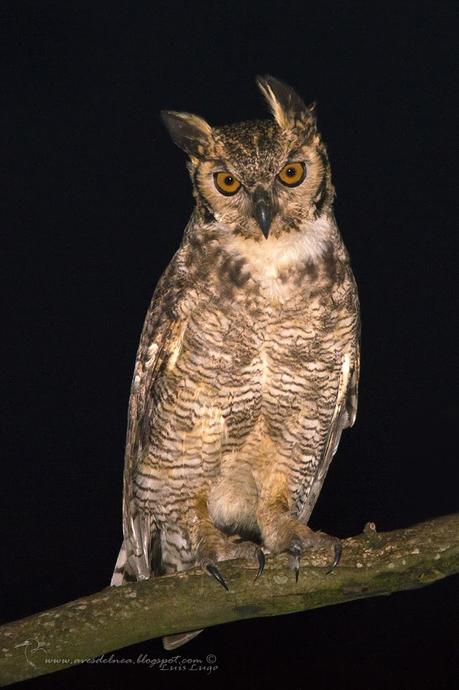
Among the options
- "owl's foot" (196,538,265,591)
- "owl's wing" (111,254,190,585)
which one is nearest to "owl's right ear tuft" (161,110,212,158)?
"owl's wing" (111,254,190,585)

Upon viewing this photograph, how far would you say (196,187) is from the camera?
1.98 metres

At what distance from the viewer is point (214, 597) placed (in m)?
1.75

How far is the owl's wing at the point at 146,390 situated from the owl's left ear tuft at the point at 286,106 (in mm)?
400

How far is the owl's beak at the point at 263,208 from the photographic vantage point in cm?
183

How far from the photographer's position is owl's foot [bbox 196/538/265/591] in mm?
1762

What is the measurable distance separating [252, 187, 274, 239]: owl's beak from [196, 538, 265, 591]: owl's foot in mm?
652

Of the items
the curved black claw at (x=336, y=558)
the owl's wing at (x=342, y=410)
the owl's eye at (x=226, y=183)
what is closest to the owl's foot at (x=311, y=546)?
the curved black claw at (x=336, y=558)

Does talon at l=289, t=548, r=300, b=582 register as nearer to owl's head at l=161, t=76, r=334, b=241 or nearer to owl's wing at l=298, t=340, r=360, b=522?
owl's wing at l=298, t=340, r=360, b=522

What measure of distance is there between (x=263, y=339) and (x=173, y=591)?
1.86 ft

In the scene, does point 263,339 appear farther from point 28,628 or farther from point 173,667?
point 173,667

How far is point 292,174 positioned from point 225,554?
0.82 m

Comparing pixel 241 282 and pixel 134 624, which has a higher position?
pixel 241 282

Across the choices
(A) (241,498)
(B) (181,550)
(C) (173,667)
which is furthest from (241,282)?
(C) (173,667)

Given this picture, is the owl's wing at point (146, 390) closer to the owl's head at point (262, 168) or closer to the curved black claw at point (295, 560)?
the owl's head at point (262, 168)
